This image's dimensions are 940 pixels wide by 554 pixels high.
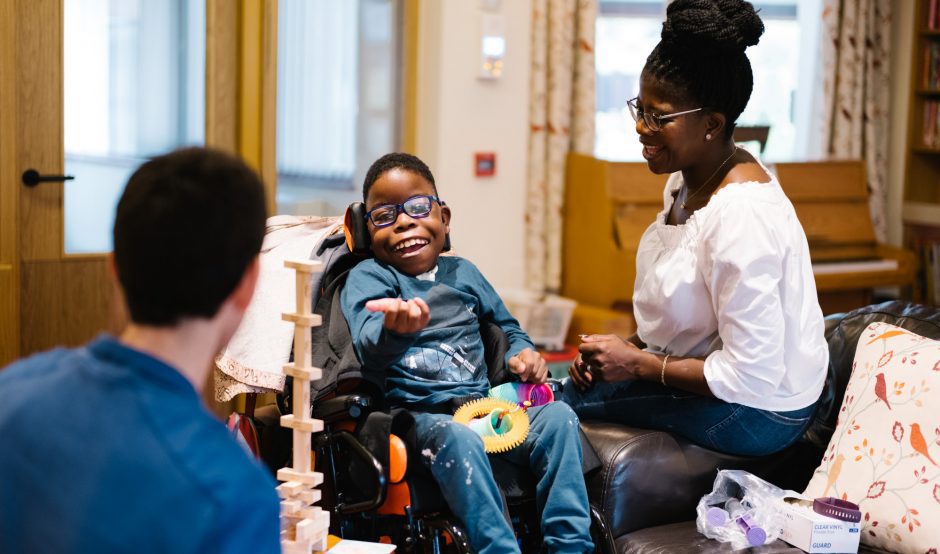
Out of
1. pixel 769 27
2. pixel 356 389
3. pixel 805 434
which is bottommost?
pixel 805 434

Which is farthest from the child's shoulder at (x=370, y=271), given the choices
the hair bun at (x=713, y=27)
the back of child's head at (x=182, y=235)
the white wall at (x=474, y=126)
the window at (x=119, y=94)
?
the white wall at (x=474, y=126)

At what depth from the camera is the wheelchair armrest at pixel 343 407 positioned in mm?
2027

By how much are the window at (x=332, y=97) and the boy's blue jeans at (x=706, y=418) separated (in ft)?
8.05

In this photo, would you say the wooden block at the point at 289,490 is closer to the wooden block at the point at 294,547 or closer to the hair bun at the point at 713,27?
the wooden block at the point at 294,547

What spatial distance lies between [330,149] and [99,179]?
43.3 inches

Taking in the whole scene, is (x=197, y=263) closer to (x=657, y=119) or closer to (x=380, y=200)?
(x=380, y=200)

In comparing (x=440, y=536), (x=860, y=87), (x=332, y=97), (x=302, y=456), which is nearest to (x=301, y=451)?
(x=302, y=456)

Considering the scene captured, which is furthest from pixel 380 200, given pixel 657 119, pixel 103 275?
pixel 103 275

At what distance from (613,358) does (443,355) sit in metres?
0.37

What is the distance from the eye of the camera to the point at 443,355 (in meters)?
2.24

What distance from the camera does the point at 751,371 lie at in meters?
2.15

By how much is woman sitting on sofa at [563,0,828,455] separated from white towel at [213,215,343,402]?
26.3 inches

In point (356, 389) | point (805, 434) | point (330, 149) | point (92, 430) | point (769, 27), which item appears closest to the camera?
point (92, 430)

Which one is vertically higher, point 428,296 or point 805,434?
point 428,296
